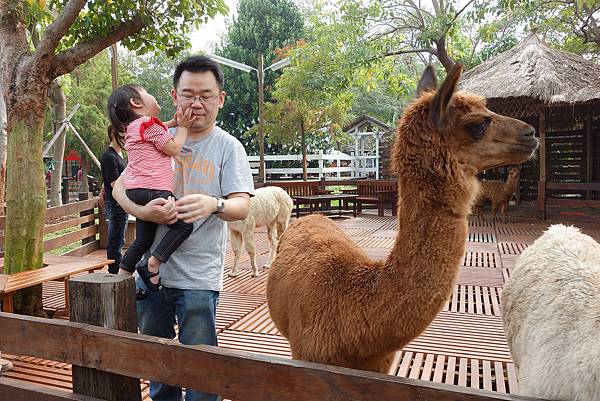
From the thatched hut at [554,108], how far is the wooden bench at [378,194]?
3160 mm

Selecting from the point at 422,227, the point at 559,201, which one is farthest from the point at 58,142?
the point at 422,227

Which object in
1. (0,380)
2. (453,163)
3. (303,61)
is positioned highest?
(303,61)

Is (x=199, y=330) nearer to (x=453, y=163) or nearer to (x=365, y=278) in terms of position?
(x=365, y=278)

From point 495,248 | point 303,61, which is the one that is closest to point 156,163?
point 495,248

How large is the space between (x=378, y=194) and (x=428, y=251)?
11.0 metres

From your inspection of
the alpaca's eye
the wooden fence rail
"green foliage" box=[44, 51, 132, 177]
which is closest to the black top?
the wooden fence rail

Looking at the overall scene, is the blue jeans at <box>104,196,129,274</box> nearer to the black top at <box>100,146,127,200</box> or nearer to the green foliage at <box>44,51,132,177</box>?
the black top at <box>100,146,127,200</box>

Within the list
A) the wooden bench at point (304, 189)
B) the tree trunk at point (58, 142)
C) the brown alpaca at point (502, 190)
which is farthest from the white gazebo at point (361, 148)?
the tree trunk at point (58, 142)

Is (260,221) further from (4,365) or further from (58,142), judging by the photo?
(58,142)

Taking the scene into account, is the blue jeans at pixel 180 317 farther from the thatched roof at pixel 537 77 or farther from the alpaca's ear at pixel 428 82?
the thatched roof at pixel 537 77

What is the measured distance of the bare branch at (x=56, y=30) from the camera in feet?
12.4

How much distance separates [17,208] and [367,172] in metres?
18.8

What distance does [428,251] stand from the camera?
70.0 inches

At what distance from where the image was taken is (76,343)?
5.47ft
